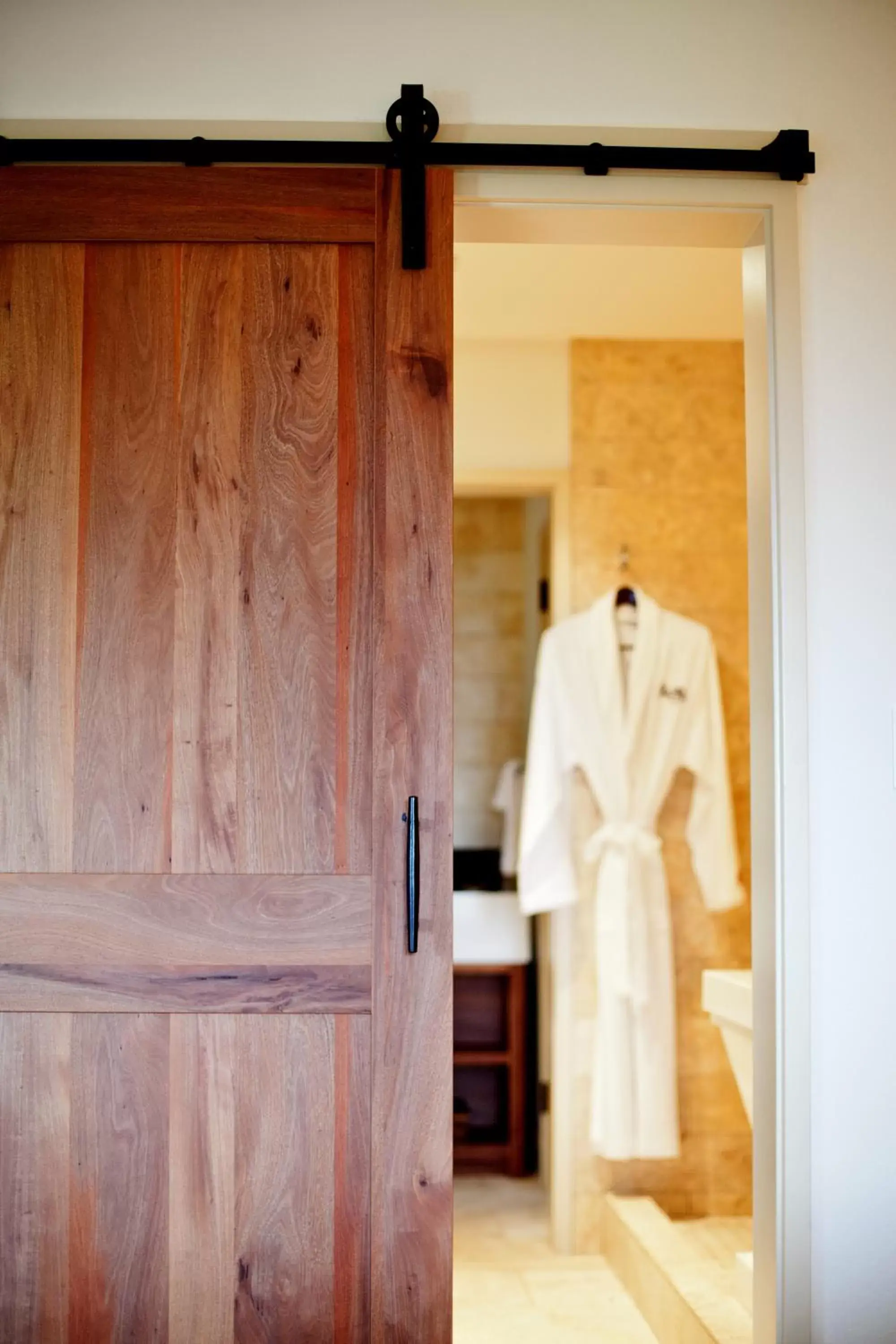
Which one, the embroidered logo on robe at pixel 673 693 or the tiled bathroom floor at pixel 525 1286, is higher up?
the embroidered logo on robe at pixel 673 693

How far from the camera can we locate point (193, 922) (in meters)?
2.00

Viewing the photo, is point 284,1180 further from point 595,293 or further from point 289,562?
point 595,293

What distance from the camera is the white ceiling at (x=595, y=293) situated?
322 centimetres

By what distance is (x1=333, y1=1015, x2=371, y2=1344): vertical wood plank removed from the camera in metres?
1.97

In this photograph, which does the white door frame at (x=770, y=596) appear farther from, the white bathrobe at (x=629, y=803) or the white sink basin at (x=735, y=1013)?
the white bathrobe at (x=629, y=803)

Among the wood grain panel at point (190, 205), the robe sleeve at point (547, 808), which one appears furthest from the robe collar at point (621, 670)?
the wood grain panel at point (190, 205)

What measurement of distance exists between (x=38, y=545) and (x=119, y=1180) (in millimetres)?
1000

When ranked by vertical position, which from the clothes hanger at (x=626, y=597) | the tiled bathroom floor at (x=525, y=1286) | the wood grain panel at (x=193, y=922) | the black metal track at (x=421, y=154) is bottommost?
the tiled bathroom floor at (x=525, y=1286)

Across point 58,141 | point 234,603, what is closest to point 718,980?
point 234,603

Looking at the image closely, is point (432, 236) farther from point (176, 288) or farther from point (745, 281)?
point (745, 281)

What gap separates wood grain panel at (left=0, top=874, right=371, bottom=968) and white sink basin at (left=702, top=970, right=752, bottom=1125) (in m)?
1.06

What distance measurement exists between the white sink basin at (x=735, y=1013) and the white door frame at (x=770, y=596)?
0.58 m

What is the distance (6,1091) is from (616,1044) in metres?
1.98

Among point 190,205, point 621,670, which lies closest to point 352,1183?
point 190,205
